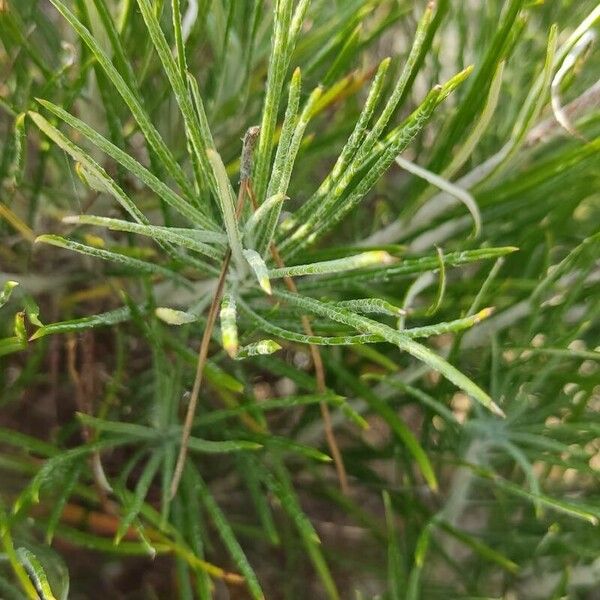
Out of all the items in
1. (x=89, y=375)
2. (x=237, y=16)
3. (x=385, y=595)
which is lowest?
(x=385, y=595)

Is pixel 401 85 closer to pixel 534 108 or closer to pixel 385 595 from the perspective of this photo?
pixel 534 108

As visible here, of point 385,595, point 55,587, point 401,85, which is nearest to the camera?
→ point 401,85

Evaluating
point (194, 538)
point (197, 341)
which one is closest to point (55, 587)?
point (194, 538)

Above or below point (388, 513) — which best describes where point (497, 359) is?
above

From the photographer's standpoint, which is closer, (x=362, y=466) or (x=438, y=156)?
(x=438, y=156)

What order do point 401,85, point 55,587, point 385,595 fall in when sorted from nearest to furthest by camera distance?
point 401,85 → point 55,587 → point 385,595

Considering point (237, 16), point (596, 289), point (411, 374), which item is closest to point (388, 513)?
point (411, 374)

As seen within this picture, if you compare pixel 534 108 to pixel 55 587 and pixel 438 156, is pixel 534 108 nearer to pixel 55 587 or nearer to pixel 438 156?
pixel 438 156
